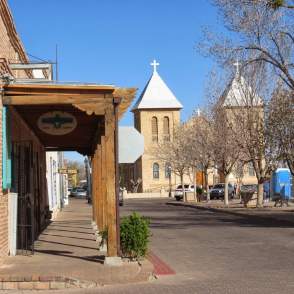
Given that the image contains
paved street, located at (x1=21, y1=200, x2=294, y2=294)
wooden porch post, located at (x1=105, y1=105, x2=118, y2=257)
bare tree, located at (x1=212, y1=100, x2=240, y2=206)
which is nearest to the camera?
paved street, located at (x1=21, y1=200, x2=294, y2=294)

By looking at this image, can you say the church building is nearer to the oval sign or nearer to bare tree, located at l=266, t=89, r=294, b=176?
bare tree, located at l=266, t=89, r=294, b=176

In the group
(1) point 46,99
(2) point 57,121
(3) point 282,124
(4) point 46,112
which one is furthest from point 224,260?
(3) point 282,124

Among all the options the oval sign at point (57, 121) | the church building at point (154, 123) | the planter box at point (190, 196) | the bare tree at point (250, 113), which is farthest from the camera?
the church building at point (154, 123)

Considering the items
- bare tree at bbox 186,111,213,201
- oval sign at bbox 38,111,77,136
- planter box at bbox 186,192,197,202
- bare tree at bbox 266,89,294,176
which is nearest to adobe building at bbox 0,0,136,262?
oval sign at bbox 38,111,77,136

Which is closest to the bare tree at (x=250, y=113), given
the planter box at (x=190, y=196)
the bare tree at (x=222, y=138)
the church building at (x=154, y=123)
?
the bare tree at (x=222, y=138)

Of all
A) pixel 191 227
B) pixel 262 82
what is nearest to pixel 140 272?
pixel 191 227

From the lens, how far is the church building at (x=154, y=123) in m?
99.8

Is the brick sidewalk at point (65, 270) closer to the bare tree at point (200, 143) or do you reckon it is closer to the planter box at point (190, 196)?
the bare tree at point (200, 143)

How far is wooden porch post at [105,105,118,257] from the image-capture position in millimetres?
12125

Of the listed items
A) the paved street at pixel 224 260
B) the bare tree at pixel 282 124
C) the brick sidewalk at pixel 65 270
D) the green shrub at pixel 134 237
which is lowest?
the paved street at pixel 224 260

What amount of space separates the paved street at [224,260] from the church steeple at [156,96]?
7720 cm

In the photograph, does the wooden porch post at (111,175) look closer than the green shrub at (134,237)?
Yes

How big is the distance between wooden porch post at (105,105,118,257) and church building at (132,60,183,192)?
279ft

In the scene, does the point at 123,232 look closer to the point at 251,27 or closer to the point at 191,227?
the point at 191,227
